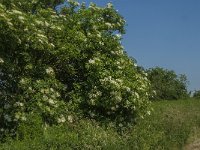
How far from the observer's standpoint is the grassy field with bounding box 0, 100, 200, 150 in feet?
44.9

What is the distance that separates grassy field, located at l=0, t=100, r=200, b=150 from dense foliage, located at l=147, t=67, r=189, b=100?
14130 mm

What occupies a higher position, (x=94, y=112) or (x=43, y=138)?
(x=94, y=112)

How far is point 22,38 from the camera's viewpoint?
602 inches

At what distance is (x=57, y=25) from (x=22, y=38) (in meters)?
2.33

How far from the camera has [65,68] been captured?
1838cm

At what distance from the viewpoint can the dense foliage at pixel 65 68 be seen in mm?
15562

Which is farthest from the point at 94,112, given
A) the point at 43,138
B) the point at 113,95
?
the point at 43,138

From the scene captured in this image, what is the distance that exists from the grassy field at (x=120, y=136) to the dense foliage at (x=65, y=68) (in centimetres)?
65

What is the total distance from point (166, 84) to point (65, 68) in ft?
59.2

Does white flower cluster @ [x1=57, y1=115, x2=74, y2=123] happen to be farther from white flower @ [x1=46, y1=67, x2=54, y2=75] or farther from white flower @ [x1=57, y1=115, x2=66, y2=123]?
white flower @ [x1=46, y1=67, x2=54, y2=75]

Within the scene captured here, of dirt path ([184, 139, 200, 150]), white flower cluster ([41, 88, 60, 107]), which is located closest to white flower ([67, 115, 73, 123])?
white flower cluster ([41, 88, 60, 107])

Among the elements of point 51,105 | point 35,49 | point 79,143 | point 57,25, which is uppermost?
point 57,25

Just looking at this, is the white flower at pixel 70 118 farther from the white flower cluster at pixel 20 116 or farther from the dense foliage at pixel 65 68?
the white flower cluster at pixel 20 116

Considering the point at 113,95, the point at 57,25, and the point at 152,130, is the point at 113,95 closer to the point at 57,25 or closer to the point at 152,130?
the point at 152,130
